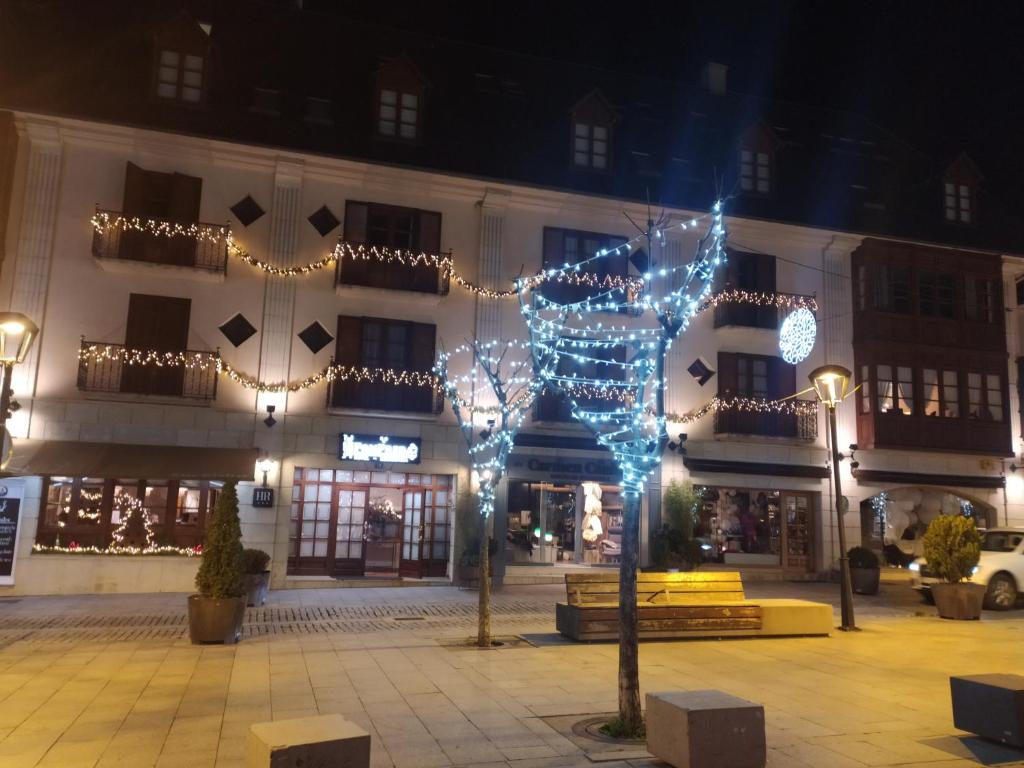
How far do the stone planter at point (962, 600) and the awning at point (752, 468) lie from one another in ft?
24.1

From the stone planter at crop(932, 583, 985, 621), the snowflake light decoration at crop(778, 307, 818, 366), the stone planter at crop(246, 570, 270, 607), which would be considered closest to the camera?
the stone planter at crop(932, 583, 985, 621)

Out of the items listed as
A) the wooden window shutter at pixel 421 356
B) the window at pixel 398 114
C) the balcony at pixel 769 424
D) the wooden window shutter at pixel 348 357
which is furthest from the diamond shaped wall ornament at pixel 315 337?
the balcony at pixel 769 424

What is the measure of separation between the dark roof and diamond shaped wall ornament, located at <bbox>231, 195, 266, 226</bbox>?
4.76ft

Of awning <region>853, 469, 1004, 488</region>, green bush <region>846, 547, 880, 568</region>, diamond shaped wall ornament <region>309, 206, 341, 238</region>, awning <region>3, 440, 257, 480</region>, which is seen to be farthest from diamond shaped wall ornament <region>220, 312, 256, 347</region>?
awning <region>853, 469, 1004, 488</region>

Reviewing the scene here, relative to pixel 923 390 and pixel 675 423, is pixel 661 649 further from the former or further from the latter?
pixel 923 390

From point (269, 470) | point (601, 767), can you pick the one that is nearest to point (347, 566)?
point (269, 470)

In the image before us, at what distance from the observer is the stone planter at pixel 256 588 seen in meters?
14.5

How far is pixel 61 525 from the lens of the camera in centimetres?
1709

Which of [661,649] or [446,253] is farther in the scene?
[446,253]

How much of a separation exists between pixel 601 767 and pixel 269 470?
45.5 ft

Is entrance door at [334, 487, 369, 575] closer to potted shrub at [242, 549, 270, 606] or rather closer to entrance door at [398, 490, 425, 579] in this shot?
entrance door at [398, 490, 425, 579]

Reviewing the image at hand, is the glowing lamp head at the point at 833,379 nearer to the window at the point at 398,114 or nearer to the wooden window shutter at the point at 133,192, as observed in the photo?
the window at the point at 398,114

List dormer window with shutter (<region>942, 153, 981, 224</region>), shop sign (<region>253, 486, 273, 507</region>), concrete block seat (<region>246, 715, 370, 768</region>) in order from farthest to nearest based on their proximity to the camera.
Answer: dormer window with shutter (<region>942, 153, 981, 224</region>), shop sign (<region>253, 486, 273, 507</region>), concrete block seat (<region>246, 715, 370, 768</region>)

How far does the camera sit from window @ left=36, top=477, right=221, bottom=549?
17.1 metres
